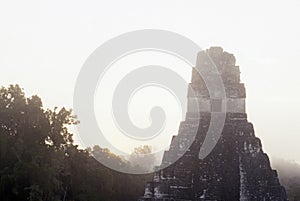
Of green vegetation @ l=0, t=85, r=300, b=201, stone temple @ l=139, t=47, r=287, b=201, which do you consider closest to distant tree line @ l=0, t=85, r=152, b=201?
green vegetation @ l=0, t=85, r=300, b=201

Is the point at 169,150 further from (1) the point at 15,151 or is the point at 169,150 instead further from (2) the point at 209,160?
(1) the point at 15,151

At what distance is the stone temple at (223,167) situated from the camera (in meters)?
13.4

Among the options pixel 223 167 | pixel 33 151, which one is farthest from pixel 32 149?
pixel 223 167

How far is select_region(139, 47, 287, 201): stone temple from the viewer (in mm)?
13445

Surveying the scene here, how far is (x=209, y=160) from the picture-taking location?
13938 mm

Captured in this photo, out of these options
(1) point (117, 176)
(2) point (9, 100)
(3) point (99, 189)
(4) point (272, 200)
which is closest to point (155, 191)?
(4) point (272, 200)

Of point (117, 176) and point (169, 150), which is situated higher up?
point (117, 176)

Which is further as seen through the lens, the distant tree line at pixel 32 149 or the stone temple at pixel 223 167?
the distant tree line at pixel 32 149

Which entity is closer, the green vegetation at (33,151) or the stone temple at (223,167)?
the stone temple at (223,167)

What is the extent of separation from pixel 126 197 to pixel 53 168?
1139cm

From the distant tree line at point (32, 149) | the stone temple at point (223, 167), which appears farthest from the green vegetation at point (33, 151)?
the stone temple at point (223, 167)

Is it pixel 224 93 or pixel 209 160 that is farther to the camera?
pixel 224 93

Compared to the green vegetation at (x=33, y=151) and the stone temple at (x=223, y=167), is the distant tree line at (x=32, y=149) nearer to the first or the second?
the green vegetation at (x=33, y=151)

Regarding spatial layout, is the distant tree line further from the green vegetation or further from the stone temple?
the stone temple
